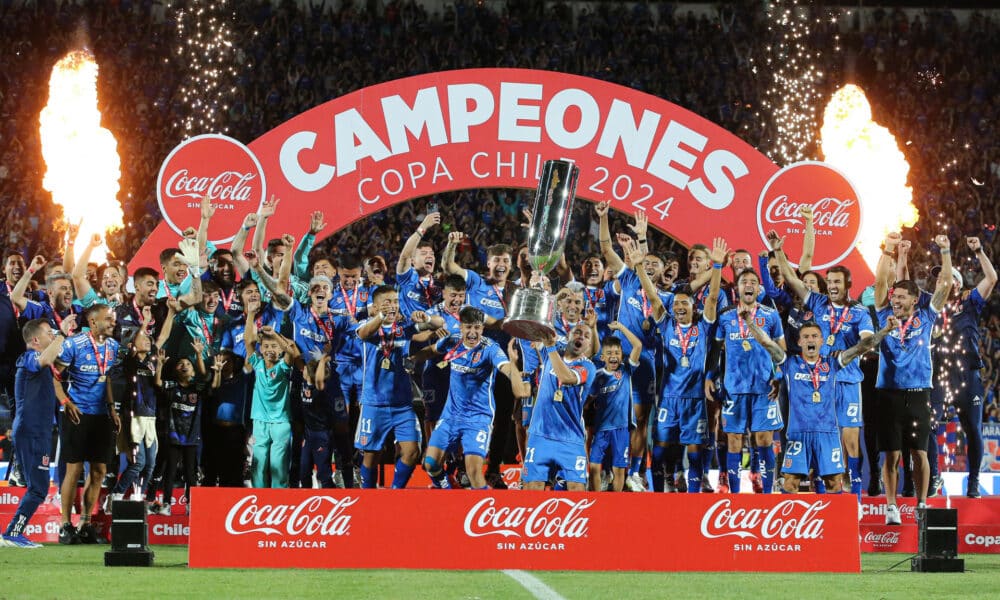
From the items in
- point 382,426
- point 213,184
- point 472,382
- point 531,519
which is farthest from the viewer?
point 213,184

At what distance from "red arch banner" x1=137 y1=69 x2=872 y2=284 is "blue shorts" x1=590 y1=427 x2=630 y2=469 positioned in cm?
304

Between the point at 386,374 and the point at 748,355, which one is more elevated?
the point at 748,355

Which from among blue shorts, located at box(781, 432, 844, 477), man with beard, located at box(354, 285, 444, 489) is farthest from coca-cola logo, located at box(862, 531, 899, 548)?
man with beard, located at box(354, 285, 444, 489)

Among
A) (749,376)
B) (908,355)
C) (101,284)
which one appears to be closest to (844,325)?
(908,355)

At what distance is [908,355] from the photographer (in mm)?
10359

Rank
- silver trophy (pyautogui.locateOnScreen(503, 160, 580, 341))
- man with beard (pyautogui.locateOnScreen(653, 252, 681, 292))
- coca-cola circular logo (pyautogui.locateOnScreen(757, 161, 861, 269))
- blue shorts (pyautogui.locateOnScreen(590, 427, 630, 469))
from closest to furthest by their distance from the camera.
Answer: silver trophy (pyautogui.locateOnScreen(503, 160, 580, 341)), blue shorts (pyautogui.locateOnScreen(590, 427, 630, 469)), man with beard (pyautogui.locateOnScreen(653, 252, 681, 292)), coca-cola circular logo (pyautogui.locateOnScreen(757, 161, 861, 269))

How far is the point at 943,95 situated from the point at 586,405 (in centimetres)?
1497

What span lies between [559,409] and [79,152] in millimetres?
7679

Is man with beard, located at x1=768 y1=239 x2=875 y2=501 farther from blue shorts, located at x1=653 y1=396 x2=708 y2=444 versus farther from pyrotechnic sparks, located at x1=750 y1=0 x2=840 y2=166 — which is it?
pyrotechnic sparks, located at x1=750 y1=0 x2=840 y2=166

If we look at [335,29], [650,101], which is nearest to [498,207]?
[335,29]

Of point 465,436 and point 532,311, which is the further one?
point 465,436

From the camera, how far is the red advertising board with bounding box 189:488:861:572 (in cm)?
816

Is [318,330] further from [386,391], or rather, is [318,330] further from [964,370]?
[964,370]

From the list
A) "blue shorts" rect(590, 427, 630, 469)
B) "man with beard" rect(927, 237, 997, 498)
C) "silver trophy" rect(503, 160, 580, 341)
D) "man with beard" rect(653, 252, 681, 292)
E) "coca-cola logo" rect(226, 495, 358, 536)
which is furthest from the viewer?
"man with beard" rect(653, 252, 681, 292)
